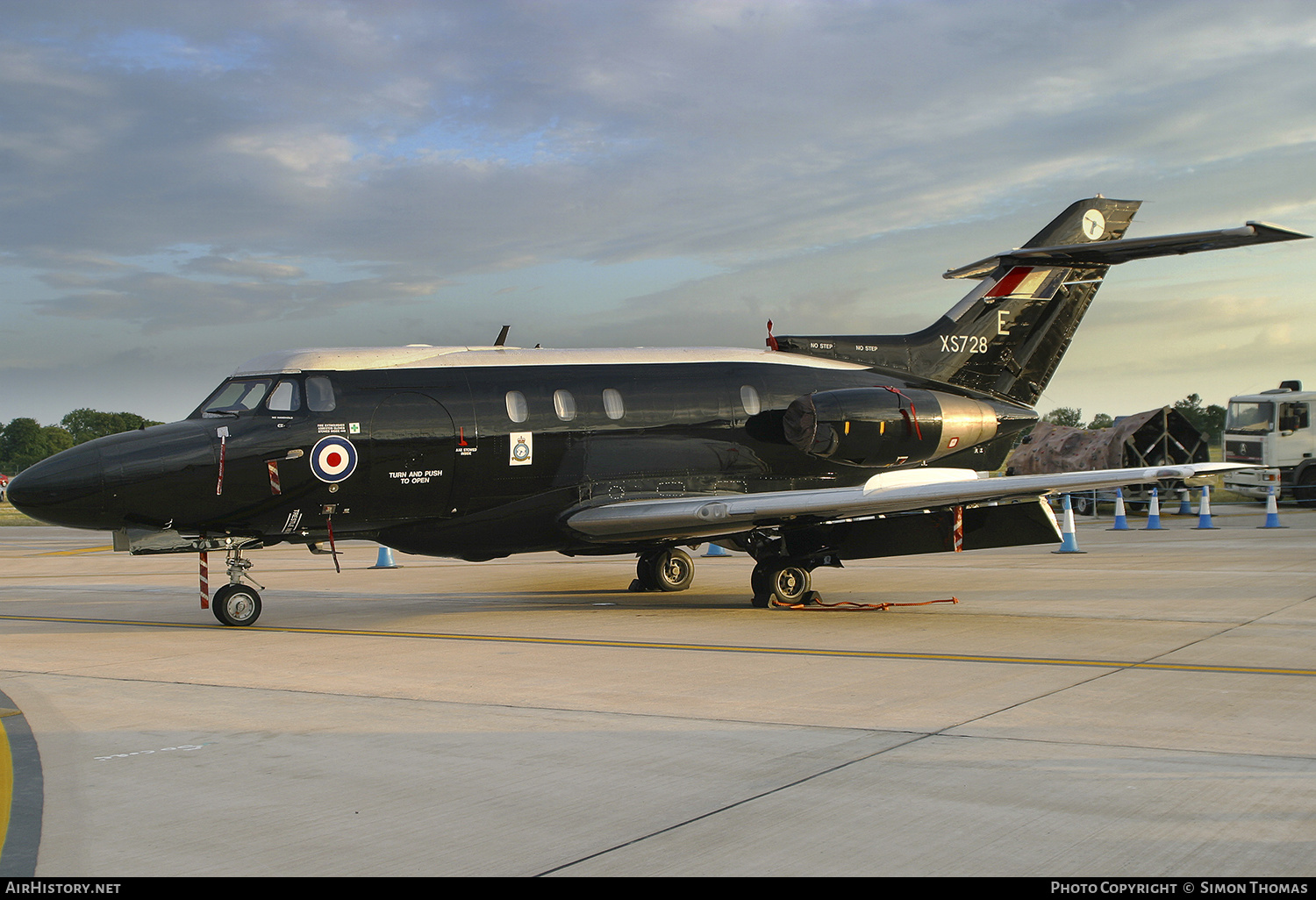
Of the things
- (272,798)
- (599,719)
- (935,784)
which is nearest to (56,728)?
(272,798)

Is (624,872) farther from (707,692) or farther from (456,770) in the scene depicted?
(707,692)

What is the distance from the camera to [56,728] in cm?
703

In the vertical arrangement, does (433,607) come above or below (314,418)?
below

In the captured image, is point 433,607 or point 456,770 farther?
point 433,607

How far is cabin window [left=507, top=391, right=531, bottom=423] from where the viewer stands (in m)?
13.3

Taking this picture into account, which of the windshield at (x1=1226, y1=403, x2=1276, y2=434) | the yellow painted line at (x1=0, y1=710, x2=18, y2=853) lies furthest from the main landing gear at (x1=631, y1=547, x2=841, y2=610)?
the windshield at (x1=1226, y1=403, x2=1276, y2=434)

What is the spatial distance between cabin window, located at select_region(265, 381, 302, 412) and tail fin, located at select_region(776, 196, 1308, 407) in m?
7.35

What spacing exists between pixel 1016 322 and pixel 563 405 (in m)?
7.20

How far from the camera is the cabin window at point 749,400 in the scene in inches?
566

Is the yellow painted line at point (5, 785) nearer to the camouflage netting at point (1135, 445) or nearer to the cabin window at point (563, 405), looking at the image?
the cabin window at point (563, 405)

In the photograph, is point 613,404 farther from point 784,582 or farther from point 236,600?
point 236,600

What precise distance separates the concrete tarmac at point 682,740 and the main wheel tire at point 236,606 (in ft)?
1.03

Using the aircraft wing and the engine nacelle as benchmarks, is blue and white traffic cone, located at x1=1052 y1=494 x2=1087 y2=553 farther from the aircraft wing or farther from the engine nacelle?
the aircraft wing
